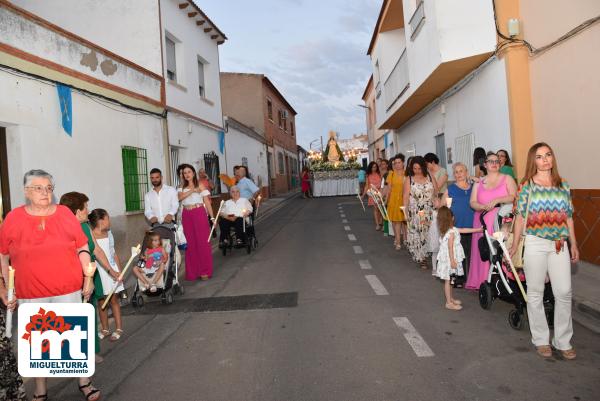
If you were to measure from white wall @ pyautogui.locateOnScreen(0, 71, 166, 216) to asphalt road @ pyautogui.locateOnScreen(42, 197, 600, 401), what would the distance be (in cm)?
310

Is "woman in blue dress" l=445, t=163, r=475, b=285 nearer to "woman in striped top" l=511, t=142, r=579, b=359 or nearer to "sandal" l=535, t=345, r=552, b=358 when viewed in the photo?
"woman in striped top" l=511, t=142, r=579, b=359

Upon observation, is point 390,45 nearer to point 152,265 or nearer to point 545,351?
point 152,265

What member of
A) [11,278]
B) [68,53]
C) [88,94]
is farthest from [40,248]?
[88,94]

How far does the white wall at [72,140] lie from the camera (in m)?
7.41

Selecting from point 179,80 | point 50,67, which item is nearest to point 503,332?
point 50,67

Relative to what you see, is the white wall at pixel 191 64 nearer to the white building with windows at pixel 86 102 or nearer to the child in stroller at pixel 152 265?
the white building with windows at pixel 86 102

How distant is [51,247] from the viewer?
3510mm

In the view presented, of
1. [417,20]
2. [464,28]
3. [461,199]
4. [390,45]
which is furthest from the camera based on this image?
[390,45]

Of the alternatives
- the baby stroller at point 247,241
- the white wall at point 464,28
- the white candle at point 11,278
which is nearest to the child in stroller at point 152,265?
the white candle at point 11,278

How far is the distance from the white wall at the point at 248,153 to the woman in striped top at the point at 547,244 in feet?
Answer: 57.3

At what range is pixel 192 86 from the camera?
16.1 metres

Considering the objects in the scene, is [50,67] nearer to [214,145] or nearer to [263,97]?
[214,145]

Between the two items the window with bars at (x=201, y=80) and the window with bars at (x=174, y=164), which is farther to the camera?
the window with bars at (x=201, y=80)

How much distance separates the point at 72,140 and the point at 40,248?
6.02m
